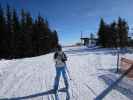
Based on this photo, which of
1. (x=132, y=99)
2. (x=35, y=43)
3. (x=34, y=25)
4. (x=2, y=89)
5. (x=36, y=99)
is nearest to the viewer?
(x=132, y=99)

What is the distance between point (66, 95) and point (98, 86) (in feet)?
6.72

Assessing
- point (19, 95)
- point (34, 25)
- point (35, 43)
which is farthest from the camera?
point (34, 25)

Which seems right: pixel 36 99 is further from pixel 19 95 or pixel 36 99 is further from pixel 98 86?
pixel 98 86

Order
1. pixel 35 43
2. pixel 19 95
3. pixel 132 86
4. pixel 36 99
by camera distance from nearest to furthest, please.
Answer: pixel 36 99
pixel 19 95
pixel 132 86
pixel 35 43

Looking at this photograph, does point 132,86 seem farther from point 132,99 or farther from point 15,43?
point 15,43

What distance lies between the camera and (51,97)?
7.45 metres

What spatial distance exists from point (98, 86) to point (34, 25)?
55.5 meters

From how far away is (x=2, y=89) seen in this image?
927 centimetres

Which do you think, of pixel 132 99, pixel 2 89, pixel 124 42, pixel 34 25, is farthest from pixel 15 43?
pixel 132 99

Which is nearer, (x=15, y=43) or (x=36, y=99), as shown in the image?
(x=36, y=99)

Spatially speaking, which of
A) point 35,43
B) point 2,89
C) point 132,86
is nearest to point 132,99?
point 132,86

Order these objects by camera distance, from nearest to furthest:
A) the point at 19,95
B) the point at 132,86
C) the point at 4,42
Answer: the point at 19,95, the point at 132,86, the point at 4,42

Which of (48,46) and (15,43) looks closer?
(15,43)

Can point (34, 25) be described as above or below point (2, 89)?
above
